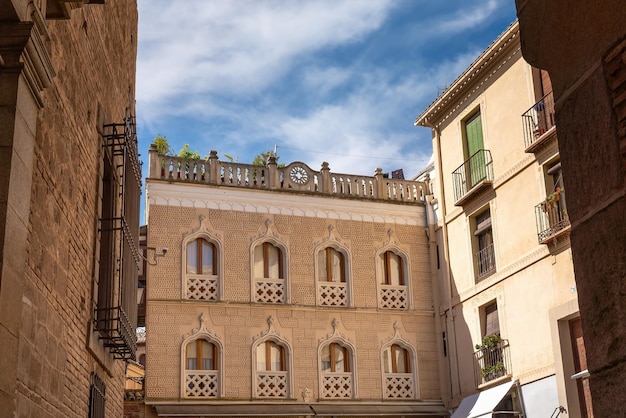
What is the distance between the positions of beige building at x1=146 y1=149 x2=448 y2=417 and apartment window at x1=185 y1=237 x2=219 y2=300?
0.03 m

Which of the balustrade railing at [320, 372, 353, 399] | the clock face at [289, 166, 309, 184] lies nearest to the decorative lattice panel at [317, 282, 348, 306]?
the balustrade railing at [320, 372, 353, 399]

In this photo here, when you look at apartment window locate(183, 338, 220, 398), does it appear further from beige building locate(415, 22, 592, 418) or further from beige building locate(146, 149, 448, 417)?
beige building locate(415, 22, 592, 418)

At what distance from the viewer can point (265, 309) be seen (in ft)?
71.9

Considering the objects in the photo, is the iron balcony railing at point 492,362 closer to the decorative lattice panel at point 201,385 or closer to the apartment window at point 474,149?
the apartment window at point 474,149

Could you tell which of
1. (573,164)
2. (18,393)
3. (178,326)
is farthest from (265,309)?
(573,164)

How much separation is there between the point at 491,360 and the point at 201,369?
272 inches

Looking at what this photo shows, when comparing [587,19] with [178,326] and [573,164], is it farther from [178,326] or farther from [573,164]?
[178,326]

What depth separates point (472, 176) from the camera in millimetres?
22203

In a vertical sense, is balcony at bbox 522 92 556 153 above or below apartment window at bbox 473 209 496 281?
above

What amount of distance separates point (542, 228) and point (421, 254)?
5.58m

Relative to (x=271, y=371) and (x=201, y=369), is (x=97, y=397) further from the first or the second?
(x=271, y=371)

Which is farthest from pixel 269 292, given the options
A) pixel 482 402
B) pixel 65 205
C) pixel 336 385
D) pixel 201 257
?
pixel 65 205

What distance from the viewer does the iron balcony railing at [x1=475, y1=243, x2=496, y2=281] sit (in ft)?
68.8

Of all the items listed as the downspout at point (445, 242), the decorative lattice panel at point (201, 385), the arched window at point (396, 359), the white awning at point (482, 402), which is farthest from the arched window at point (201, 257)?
the white awning at point (482, 402)
